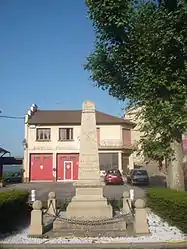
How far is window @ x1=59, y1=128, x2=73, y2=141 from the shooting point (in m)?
42.3

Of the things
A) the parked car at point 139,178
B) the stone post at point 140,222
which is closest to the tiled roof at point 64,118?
the parked car at point 139,178

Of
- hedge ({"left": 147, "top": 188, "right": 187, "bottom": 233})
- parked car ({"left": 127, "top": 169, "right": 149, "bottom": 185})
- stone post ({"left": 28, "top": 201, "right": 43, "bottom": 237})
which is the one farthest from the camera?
parked car ({"left": 127, "top": 169, "right": 149, "bottom": 185})

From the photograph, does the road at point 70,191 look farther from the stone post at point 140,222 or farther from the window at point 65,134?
the window at point 65,134

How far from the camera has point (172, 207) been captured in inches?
402

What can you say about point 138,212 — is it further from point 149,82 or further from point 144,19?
point 144,19

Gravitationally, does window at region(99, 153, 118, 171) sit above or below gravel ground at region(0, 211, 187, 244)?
above

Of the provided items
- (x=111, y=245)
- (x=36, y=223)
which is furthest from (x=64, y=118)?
(x=111, y=245)

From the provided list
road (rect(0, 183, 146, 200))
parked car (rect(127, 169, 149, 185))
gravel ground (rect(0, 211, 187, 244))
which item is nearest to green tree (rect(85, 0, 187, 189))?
gravel ground (rect(0, 211, 187, 244))

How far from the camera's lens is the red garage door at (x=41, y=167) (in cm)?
4091

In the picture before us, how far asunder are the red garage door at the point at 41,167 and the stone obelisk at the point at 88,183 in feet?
95.0

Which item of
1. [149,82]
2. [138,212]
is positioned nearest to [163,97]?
[149,82]

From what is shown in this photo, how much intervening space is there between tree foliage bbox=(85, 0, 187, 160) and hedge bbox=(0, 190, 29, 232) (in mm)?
6202

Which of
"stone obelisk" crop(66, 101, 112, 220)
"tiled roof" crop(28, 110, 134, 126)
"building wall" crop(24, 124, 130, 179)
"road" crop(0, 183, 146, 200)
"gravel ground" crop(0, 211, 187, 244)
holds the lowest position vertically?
"gravel ground" crop(0, 211, 187, 244)

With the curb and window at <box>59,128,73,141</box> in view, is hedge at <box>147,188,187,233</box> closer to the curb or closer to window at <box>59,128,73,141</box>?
the curb
